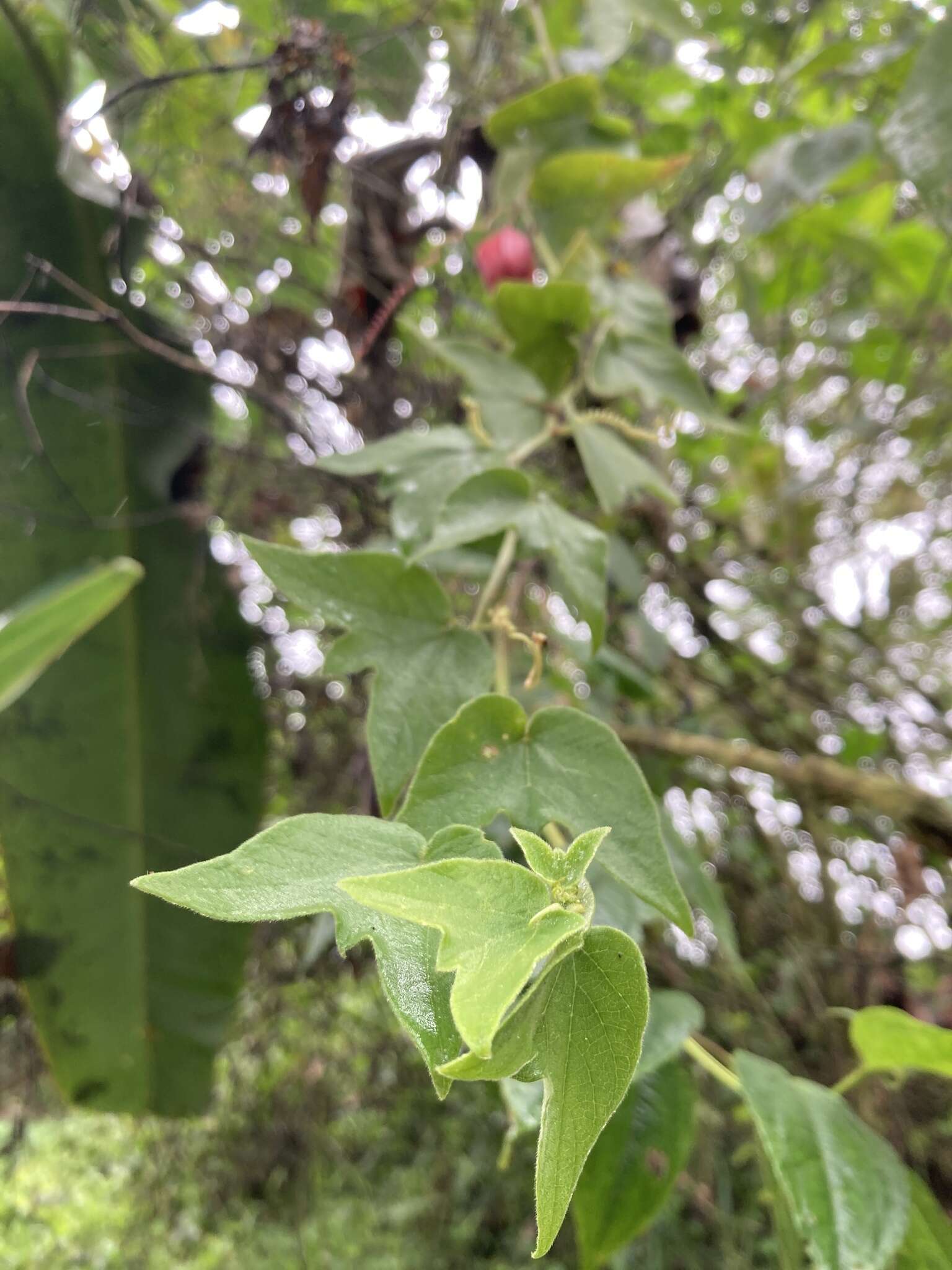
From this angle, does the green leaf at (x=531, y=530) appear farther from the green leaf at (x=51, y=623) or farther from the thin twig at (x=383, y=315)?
the thin twig at (x=383, y=315)

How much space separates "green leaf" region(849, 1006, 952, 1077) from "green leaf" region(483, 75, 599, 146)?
0.57 m

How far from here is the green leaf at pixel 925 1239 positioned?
0.35 metres

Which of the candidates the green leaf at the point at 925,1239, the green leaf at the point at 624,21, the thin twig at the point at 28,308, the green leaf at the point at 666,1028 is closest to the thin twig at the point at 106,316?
the thin twig at the point at 28,308

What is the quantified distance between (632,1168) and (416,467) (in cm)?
36

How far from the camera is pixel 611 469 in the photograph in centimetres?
45

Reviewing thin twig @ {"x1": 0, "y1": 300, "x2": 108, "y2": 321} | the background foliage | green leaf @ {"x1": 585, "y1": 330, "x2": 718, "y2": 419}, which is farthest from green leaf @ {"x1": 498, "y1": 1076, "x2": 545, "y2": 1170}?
thin twig @ {"x1": 0, "y1": 300, "x2": 108, "y2": 321}

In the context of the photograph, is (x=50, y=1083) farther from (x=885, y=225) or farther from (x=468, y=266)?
(x=885, y=225)

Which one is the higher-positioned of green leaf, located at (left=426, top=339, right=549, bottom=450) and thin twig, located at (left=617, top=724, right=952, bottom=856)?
green leaf, located at (left=426, top=339, right=549, bottom=450)

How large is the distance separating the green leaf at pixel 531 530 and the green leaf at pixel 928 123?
13.2 inches

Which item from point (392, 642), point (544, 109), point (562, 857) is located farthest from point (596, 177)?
point (562, 857)

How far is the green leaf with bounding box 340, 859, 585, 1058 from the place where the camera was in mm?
147

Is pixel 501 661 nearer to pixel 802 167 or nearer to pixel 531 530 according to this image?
pixel 531 530

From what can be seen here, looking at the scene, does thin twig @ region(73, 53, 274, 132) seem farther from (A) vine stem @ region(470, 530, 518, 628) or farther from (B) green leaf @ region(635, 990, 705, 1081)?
(B) green leaf @ region(635, 990, 705, 1081)

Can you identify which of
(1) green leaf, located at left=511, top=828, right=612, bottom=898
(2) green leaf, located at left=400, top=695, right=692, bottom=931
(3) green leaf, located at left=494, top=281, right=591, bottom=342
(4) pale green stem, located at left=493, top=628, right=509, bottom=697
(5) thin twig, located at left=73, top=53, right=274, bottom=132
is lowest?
(4) pale green stem, located at left=493, top=628, right=509, bottom=697
